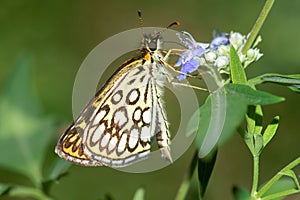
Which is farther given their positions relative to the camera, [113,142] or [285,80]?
[113,142]

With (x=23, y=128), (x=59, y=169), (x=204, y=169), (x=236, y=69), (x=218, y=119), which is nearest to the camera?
(x=218, y=119)

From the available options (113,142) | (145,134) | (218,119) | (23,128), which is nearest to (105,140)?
(113,142)

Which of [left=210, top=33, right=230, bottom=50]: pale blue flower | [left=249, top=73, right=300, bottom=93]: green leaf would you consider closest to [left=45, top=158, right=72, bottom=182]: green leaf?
[left=210, top=33, right=230, bottom=50]: pale blue flower

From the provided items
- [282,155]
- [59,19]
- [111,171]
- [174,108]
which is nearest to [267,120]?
[282,155]

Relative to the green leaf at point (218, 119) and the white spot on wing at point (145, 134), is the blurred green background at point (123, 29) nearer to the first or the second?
the white spot on wing at point (145, 134)

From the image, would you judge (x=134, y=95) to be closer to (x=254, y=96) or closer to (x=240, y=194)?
(x=240, y=194)

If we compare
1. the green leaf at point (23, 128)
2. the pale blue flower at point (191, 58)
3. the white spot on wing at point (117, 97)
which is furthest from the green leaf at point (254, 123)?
the green leaf at point (23, 128)

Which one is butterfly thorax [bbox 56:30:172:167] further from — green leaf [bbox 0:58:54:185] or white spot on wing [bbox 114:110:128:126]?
green leaf [bbox 0:58:54:185]

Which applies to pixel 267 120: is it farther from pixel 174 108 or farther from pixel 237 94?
pixel 237 94
